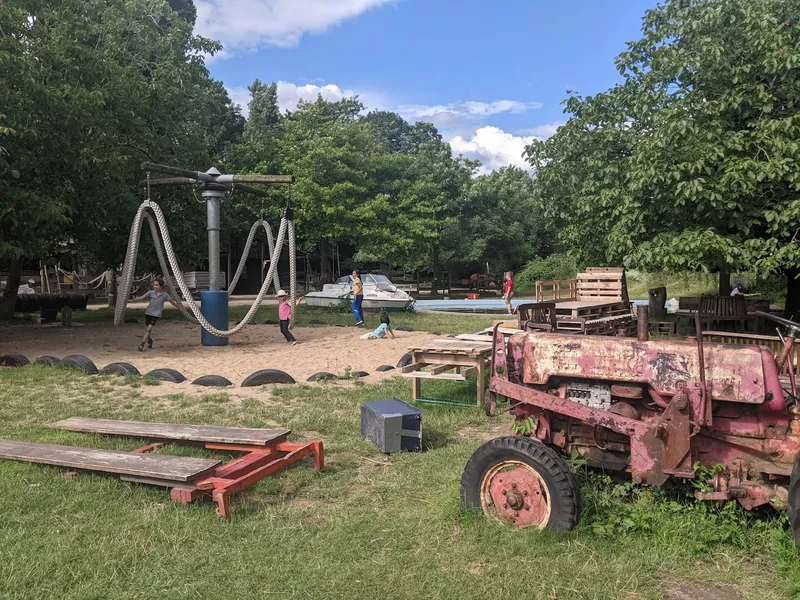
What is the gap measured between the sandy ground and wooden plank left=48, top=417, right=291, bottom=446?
10.9 feet

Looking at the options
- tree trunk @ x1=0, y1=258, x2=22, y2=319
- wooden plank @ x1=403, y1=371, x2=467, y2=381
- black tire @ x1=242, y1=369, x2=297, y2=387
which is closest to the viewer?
wooden plank @ x1=403, y1=371, x2=467, y2=381

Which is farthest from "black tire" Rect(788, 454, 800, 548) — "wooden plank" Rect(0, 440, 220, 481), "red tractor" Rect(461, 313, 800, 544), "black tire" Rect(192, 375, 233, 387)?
"black tire" Rect(192, 375, 233, 387)

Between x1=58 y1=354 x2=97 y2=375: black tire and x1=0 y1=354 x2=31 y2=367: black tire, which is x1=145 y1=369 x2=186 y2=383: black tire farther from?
x1=0 y1=354 x2=31 y2=367: black tire

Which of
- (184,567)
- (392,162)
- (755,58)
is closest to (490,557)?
(184,567)

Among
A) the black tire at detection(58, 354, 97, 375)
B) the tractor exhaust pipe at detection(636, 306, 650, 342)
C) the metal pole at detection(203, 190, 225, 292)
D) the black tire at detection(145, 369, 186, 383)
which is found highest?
the metal pole at detection(203, 190, 225, 292)

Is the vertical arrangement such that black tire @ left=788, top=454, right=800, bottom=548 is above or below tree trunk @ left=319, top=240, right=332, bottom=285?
below

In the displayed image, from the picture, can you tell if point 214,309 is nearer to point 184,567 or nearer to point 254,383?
point 254,383

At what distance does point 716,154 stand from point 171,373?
8.71 metres

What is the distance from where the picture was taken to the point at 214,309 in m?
13.9

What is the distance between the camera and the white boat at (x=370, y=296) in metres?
22.3

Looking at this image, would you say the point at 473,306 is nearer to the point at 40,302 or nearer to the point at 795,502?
the point at 40,302

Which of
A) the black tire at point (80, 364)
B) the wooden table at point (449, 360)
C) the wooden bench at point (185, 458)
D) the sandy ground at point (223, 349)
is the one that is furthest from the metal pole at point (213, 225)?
the wooden bench at point (185, 458)

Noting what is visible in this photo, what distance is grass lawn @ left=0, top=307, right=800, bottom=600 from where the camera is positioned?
337 centimetres

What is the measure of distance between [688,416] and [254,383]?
6.28m
